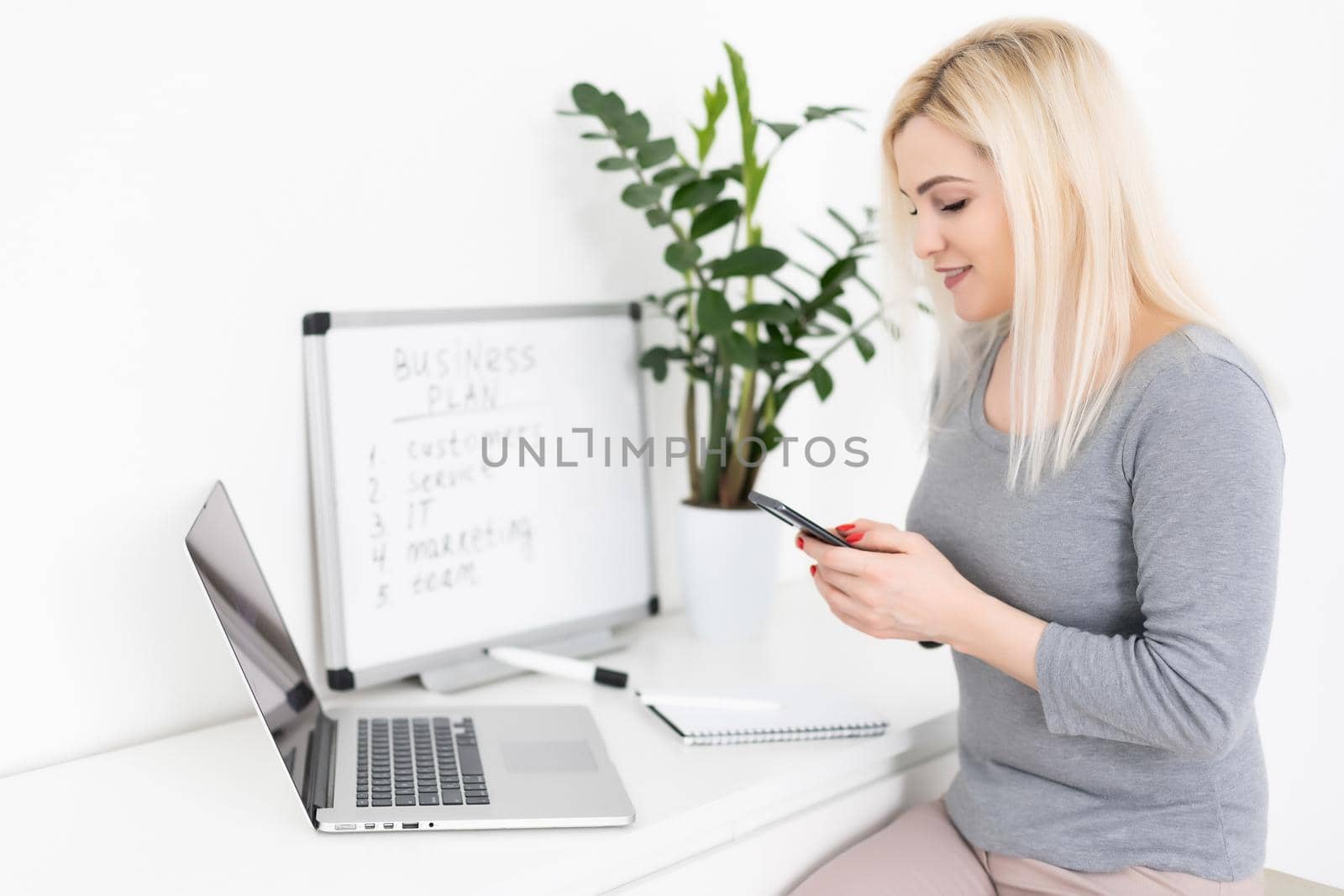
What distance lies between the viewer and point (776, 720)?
1087 mm

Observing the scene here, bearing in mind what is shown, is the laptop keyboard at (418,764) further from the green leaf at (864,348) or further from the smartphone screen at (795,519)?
the green leaf at (864,348)

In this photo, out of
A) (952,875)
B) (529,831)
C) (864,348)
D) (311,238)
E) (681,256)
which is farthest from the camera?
(864,348)

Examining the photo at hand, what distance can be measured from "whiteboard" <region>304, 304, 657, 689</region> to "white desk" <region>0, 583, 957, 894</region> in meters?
0.08

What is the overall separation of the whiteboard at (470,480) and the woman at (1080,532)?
388mm

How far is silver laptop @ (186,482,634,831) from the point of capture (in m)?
0.87

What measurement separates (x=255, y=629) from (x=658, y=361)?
0.56m

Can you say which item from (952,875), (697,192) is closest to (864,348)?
(697,192)

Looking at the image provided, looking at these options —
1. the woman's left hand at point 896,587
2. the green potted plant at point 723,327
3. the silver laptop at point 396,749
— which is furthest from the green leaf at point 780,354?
the silver laptop at point 396,749

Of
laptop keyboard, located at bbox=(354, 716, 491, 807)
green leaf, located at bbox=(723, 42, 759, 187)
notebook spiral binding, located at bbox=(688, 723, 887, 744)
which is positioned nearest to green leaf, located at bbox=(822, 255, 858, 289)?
green leaf, located at bbox=(723, 42, 759, 187)

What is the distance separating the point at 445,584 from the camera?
119 cm

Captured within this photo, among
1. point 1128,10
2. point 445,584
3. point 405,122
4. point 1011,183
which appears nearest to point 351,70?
point 405,122

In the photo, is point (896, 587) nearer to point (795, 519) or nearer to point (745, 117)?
point (795, 519)

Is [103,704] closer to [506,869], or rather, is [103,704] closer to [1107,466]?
[506,869]

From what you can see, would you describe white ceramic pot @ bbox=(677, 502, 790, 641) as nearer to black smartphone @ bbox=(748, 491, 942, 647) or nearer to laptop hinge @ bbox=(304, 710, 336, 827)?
black smartphone @ bbox=(748, 491, 942, 647)
